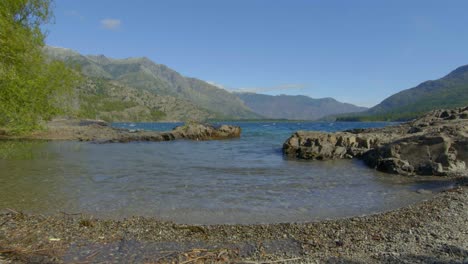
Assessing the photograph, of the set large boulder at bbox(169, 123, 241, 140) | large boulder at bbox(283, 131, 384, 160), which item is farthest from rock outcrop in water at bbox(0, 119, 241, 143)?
large boulder at bbox(283, 131, 384, 160)

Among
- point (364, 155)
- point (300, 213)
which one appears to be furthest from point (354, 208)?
point (364, 155)

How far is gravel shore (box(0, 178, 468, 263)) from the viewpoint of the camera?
8.67m

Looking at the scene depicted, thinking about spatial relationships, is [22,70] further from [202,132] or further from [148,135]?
[202,132]

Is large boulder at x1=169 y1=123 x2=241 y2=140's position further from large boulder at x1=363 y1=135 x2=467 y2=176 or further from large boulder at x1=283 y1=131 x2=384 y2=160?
large boulder at x1=363 y1=135 x2=467 y2=176

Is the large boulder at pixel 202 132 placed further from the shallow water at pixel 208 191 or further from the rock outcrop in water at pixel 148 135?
the shallow water at pixel 208 191

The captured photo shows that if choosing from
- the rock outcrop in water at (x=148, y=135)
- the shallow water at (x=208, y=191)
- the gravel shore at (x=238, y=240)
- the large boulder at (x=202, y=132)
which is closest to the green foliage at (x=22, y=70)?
the shallow water at (x=208, y=191)

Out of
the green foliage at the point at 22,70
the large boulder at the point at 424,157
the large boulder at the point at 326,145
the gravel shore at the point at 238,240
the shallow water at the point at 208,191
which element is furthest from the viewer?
the large boulder at the point at 326,145

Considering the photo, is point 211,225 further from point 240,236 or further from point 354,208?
point 354,208

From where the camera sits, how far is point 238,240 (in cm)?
1032

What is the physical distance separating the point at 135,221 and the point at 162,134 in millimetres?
58971

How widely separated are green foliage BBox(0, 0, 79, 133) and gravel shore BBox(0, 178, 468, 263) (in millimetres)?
6295

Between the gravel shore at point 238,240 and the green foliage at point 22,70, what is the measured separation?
6295 mm

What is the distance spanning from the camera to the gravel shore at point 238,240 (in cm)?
867

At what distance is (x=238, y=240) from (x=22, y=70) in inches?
649
